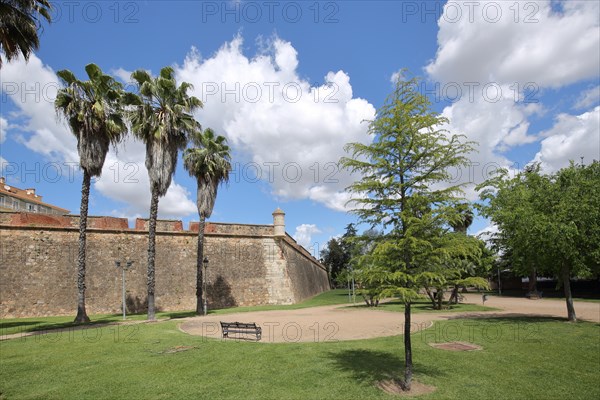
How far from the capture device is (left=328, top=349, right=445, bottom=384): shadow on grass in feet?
26.6

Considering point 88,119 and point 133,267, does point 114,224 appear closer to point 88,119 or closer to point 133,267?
point 133,267

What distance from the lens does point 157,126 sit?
18719 mm

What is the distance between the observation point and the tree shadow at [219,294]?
87.7 ft

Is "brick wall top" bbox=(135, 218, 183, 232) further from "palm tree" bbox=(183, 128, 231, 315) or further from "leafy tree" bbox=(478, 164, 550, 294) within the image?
"leafy tree" bbox=(478, 164, 550, 294)

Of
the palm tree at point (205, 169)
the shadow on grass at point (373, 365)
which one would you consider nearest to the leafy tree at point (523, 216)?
the shadow on grass at point (373, 365)

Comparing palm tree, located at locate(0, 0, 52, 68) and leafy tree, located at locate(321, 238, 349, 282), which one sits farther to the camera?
leafy tree, located at locate(321, 238, 349, 282)

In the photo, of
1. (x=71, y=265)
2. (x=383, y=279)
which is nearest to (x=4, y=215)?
(x=71, y=265)

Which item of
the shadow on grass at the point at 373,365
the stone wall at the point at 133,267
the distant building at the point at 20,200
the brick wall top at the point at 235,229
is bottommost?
the shadow on grass at the point at 373,365

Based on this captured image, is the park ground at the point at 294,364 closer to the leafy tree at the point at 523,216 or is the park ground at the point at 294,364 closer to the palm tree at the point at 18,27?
the leafy tree at the point at 523,216

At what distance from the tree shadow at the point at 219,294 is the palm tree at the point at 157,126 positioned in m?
9.06

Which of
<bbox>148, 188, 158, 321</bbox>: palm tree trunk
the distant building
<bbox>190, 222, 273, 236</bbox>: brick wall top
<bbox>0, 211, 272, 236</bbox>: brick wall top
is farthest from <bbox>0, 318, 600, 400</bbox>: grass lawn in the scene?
the distant building

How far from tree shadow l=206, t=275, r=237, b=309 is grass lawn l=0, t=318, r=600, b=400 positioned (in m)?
14.0

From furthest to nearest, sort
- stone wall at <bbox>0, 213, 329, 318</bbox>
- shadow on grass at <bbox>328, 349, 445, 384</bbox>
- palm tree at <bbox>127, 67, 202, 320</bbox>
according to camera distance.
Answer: stone wall at <bbox>0, 213, 329, 318</bbox> < palm tree at <bbox>127, 67, 202, 320</bbox> < shadow on grass at <bbox>328, 349, 445, 384</bbox>

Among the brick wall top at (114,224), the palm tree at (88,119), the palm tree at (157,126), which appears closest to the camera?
the palm tree at (88,119)
